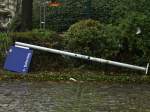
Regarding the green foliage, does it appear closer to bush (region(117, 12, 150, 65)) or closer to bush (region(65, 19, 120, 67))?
bush (region(65, 19, 120, 67))

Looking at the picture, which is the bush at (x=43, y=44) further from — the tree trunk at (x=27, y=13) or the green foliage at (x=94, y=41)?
the tree trunk at (x=27, y=13)

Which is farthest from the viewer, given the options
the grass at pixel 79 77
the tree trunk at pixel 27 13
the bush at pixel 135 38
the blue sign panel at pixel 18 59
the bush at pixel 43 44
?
the tree trunk at pixel 27 13

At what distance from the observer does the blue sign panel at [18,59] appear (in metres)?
14.8

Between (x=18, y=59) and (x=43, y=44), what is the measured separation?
0.98m

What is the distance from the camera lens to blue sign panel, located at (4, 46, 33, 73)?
48.4 feet

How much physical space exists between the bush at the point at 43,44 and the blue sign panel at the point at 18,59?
1.18 ft

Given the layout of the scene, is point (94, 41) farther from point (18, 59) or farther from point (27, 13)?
point (27, 13)

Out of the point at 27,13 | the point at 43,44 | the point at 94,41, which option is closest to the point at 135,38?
the point at 94,41

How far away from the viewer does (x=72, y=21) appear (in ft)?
60.5

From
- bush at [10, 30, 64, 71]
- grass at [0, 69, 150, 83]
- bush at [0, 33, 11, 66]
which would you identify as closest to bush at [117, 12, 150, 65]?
grass at [0, 69, 150, 83]

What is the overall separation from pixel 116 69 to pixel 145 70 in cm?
87

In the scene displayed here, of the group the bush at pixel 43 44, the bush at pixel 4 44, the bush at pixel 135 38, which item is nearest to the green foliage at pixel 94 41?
the bush at pixel 135 38

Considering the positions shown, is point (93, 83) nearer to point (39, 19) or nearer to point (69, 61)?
point (69, 61)

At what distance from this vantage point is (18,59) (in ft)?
48.8
